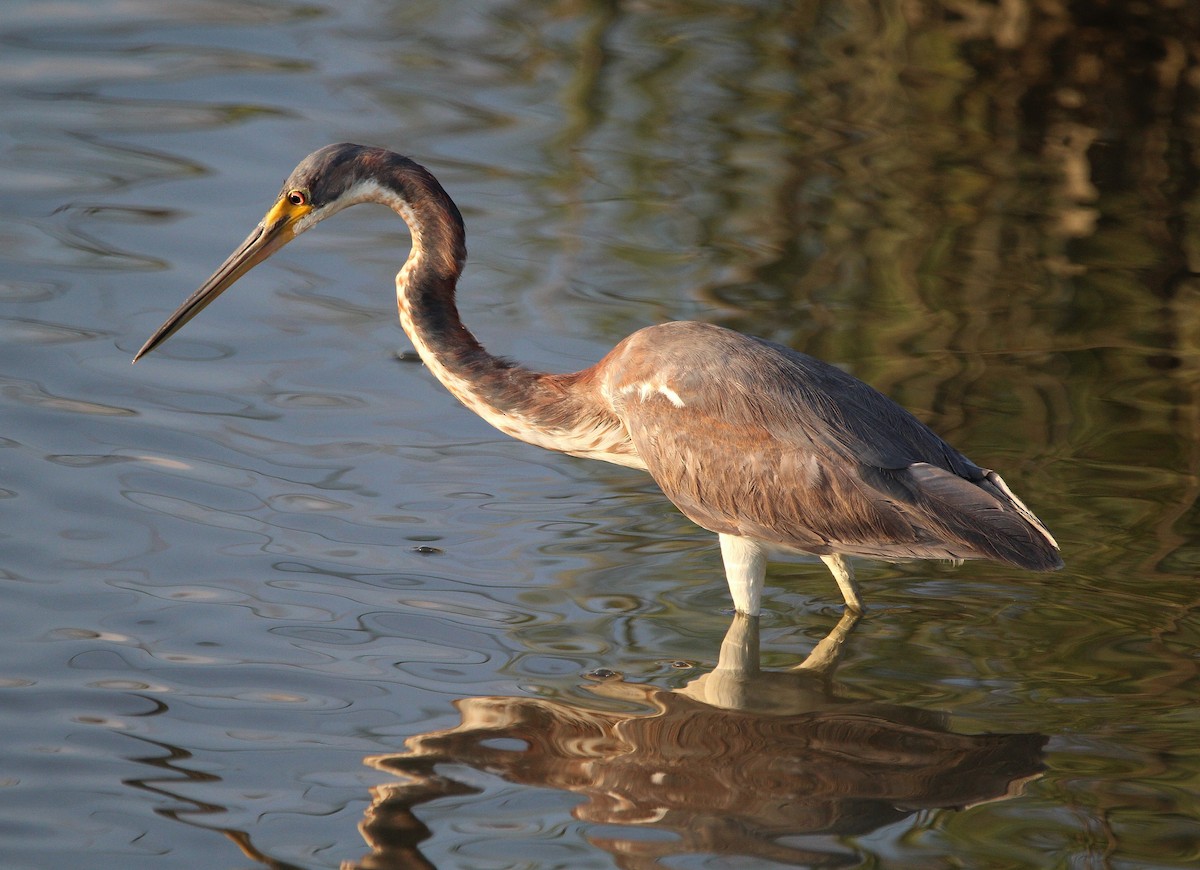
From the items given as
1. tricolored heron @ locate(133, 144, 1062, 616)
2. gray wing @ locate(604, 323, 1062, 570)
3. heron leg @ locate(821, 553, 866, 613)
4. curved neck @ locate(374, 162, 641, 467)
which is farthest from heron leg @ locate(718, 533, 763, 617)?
curved neck @ locate(374, 162, 641, 467)

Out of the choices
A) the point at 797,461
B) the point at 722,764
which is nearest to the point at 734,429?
the point at 797,461

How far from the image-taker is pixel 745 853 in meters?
5.24

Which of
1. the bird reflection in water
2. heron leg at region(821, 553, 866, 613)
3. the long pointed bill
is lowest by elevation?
the bird reflection in water

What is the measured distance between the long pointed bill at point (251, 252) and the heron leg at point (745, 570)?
2.35m

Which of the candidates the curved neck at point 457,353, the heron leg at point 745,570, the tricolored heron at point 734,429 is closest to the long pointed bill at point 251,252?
the tricolored heron at point 734,429

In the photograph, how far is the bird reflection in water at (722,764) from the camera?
5348 mm

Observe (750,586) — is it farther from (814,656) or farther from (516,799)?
(516,799)

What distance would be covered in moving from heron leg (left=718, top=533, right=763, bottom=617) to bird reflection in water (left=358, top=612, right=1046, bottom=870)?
33 cm

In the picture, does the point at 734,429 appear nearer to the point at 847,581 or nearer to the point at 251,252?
the point at 847,581

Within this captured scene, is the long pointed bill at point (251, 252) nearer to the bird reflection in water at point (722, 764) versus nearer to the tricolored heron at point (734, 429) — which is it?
the tricolored heron at point (734, 429)

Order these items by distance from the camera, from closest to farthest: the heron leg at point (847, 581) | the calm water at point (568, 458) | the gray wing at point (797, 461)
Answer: the calm water at point (568, 458), the gray wing at point (797, 461), the heron leg at point (847, 581)

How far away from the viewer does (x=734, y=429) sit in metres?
6.57

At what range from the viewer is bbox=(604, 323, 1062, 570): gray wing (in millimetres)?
6375

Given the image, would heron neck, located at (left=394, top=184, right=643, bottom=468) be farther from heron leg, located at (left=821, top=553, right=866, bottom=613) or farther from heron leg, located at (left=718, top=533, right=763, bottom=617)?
heron leg, located at (left=821, top=553, right=866, bottom=613)
